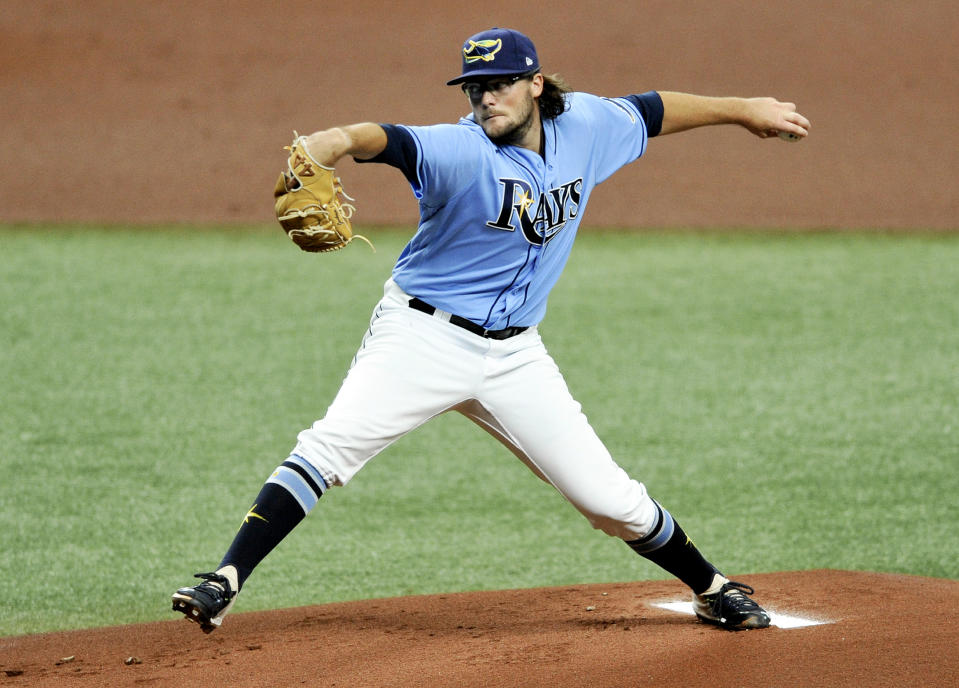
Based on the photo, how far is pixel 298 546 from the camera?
5.11 m

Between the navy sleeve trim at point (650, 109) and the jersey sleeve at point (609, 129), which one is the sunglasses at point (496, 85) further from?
the navy sleeve trim at point (650, 109)

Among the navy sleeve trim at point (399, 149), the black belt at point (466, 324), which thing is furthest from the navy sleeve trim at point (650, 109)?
the navy sleeve trim at point (399, 149)

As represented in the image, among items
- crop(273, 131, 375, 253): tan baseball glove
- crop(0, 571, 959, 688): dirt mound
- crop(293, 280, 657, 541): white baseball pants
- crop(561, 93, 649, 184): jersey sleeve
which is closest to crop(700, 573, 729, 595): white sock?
crop(0, 571, 959, 688): dirt mound

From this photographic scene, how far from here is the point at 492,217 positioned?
132 inches

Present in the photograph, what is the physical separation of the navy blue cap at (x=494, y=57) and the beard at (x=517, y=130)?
0.37 ft

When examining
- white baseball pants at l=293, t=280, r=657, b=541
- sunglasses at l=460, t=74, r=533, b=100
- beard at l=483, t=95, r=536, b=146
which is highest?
sunglasses at l=460, t=74, r=533, b=100

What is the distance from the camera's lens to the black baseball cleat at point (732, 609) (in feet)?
11.9

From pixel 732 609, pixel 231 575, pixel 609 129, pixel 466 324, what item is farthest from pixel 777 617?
pixel 231 575

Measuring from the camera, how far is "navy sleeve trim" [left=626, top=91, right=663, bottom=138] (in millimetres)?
3918

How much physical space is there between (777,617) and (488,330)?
131 cm

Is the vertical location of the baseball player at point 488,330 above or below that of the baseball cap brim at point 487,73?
below

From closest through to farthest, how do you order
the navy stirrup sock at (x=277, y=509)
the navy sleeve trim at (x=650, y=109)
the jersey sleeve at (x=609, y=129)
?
the navy stirrup sock at (x=277, y=509), the jersey sleeve at (x=609, y=129), the navy sleeve trim at (x=650, y=109)

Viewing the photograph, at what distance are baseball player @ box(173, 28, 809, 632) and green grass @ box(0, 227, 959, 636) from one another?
1286mm

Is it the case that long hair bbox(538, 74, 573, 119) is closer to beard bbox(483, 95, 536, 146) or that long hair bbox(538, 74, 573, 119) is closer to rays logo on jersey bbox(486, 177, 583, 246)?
beard bbox(483, 95, 536, 146)
